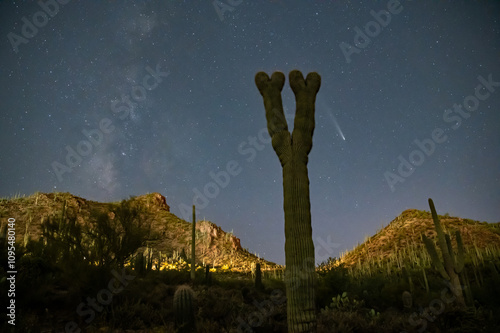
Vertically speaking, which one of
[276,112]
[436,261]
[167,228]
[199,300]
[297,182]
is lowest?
[199,300]

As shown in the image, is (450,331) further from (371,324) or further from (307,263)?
(307,263)

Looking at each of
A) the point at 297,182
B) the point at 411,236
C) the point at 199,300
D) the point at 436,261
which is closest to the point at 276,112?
the point at 297,182

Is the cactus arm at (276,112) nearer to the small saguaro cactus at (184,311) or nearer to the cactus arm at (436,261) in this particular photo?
the small saguaro cactus at (184,311)

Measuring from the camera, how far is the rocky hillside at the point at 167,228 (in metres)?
24.4

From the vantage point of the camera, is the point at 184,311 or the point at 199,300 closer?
the point at 184,311

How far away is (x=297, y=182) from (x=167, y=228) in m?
25.4

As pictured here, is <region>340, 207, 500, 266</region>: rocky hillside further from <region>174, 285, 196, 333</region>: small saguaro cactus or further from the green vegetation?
<region>174, 285, 196, 333</region>: small saguaro cactus

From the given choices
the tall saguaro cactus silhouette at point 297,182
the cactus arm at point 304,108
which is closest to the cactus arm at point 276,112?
the tall saguaro cactus silhouette at point 297,182

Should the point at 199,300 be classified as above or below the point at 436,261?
below

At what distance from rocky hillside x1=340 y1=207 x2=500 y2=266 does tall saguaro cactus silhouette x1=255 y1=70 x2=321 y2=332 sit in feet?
43.2

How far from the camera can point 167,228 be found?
29641 mm

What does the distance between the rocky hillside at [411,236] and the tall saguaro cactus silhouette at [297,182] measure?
43.2 ft

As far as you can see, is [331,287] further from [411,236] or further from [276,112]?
[411,236]

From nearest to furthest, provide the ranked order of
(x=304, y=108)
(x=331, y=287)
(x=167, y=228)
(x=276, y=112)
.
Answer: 1. (x=304, y=108)
2. (x=276, y=112)
3. (x=331, y=287)
4. (x=167, y=228)
